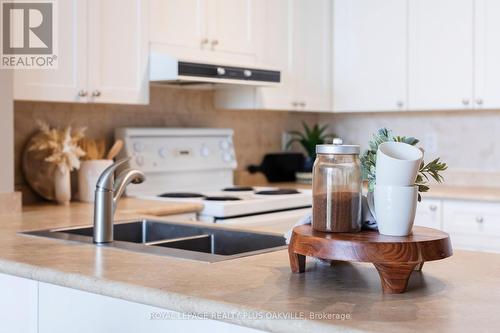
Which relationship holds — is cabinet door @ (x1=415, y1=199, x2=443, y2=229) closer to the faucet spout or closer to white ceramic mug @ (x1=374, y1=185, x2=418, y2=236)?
the faucet spout

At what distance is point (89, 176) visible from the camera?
3395 mm

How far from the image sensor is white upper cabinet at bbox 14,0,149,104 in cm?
305

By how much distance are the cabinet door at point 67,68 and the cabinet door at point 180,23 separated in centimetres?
43

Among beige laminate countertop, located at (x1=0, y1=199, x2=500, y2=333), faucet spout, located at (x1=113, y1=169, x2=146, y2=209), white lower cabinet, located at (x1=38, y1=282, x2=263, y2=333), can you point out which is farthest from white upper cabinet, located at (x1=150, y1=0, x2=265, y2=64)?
white lower cabinet, located at (x1=38, y1=282, x2=263, y2=333)

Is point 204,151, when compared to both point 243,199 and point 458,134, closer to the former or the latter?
point 243,199

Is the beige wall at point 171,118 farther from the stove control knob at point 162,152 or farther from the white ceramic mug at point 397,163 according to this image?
the white ceramic mug at point 397,163

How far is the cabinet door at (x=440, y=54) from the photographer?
406 centimetres

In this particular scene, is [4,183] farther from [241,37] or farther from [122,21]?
[241,37]

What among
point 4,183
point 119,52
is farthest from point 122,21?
point 4,183

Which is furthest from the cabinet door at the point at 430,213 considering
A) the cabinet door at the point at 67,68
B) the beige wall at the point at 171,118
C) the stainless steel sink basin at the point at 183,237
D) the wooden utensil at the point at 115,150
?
the cabinet door at the point at 67,68

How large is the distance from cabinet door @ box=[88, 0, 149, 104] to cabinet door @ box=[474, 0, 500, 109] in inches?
72.9

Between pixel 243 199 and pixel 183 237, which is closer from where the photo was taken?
pixel 183 237

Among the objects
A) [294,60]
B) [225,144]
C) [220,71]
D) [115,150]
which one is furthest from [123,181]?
[294,60]

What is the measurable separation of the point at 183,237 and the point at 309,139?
95.0 inches
